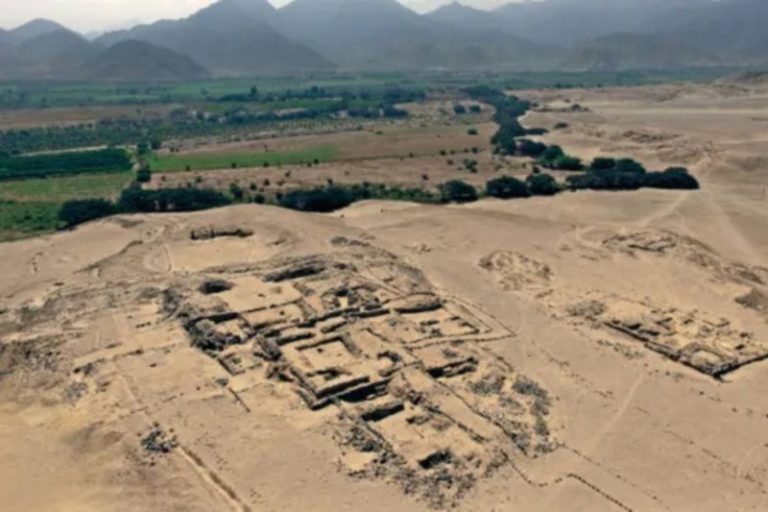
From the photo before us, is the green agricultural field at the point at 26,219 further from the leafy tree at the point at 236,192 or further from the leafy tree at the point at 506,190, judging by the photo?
the leafy tree at the point at 506,190

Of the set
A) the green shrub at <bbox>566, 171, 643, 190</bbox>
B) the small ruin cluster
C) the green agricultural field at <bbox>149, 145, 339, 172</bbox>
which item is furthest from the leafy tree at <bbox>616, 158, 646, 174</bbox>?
the small ruin cluster

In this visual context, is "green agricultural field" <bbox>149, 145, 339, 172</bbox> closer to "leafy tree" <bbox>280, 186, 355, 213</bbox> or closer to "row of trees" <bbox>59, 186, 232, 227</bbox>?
"row of trees" <bbox>59, 186, 232, 227</bbox>

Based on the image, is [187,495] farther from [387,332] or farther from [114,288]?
[114,288]

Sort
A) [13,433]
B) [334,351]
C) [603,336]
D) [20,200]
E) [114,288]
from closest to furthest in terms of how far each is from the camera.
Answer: [13,433], [334,351], [603,336], [114,288], [20,200]

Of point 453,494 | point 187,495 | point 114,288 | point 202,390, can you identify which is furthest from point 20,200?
point 453,494

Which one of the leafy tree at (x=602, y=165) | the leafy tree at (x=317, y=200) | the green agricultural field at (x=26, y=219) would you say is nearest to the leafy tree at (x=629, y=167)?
the leafy tree at (x=602, y=165)
